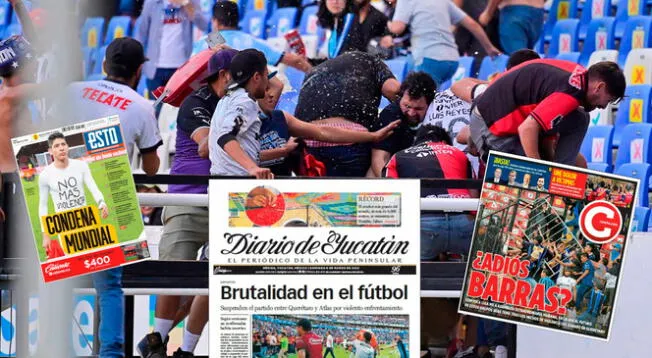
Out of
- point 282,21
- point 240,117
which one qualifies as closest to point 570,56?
point 282,21

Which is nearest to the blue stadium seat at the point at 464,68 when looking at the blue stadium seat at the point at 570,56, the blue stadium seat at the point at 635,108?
the blue stadium seat at the point at 570,56

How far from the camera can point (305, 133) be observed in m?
7.46

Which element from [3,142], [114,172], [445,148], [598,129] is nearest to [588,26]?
[598,129]

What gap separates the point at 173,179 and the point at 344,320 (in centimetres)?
131

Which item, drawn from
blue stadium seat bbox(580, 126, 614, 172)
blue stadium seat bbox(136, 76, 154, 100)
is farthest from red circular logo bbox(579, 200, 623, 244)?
blue stadium seat bbox(136, 76, 154, 100)

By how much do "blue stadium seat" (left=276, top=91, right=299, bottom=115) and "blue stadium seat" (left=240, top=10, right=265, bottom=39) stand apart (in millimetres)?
5696

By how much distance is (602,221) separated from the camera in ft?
19.4

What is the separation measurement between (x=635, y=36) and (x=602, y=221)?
6115 millimetres

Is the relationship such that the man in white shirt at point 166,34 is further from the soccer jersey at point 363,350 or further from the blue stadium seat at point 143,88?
the soccer jersey at point 363,350

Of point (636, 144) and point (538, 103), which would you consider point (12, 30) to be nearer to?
point (636, 144)

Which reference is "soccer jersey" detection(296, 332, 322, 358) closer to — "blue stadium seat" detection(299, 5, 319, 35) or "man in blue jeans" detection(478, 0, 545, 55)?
"man in blue jeans" detection(478, 0, 545, 55)

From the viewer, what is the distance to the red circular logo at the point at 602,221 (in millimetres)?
5910

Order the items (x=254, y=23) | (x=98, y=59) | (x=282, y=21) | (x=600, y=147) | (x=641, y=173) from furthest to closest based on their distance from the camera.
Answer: (x=98, y=59) < (x=254, y=23) < (x=282, y=21) < (x=600, y=147) < (x=641, y=173)

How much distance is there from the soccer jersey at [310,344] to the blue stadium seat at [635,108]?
5699mm
